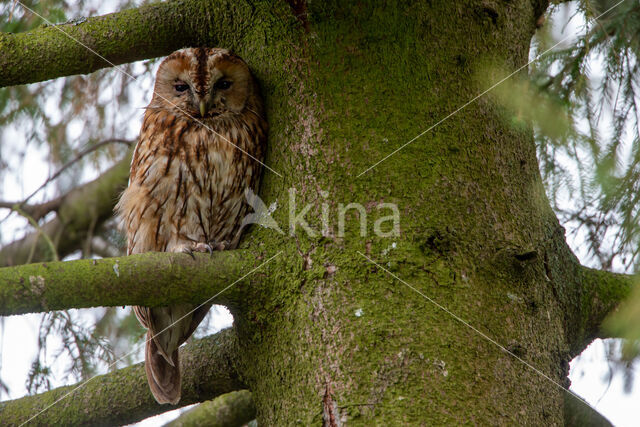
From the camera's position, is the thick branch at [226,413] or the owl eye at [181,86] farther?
the owl eye at [181,86]

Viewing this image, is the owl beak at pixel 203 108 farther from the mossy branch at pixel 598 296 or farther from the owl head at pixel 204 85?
the mossy branch at pixel 598 296

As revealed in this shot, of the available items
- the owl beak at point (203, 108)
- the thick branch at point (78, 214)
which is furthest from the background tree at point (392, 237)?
the thick branch at point (78, 214)

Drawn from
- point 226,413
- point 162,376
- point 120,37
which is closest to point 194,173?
point 120,37

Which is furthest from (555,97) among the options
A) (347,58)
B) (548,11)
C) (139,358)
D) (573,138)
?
(139,358)

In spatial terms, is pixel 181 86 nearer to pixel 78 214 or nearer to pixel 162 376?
pixel 162 376

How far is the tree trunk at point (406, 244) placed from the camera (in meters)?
1.51

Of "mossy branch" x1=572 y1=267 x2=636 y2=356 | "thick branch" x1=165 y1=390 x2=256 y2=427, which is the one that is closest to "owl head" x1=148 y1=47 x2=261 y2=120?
"thick branch" x1=165 y1=390 x2=256 y2=427

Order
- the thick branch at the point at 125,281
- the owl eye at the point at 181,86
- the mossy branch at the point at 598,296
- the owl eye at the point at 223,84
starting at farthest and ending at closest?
1. the owl eye at the point at 181,86
2. the owl eye at the point at 223,84
3. the mossy branch at the point at 598,296
4. the thick branch at the point at 125,281

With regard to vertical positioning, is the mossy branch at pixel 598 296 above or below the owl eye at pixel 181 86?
below

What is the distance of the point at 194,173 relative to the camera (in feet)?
7.41

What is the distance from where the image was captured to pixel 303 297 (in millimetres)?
1647

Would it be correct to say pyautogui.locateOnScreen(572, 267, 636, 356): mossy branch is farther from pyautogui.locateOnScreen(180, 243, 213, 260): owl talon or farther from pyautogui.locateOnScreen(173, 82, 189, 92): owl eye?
pyautogui.locateOnScreen(173, 82, 189, 92): owl eye

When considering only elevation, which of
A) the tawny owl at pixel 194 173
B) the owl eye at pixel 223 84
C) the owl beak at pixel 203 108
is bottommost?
the tawny owl at pixel 194 173

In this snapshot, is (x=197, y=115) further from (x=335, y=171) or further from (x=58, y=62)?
(x=335, y=171)
